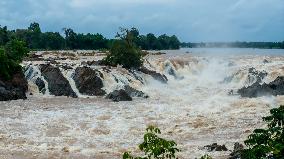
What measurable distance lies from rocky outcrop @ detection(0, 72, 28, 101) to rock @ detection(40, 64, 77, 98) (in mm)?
1631

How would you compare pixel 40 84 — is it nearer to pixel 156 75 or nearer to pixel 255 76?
pixel 156 75

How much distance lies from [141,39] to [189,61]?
53.9 metres

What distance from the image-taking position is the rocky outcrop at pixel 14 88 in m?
31.0

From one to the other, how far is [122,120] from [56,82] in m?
11.0

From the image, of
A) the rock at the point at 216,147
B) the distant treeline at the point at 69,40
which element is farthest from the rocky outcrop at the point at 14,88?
the distant treeline at the point at 69,40

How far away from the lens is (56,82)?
34625 millimetres

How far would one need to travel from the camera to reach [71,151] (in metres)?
19.0

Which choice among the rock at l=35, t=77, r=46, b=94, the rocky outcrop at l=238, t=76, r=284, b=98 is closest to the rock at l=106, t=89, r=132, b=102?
the rock at l=35, t=77, r=46, b=94

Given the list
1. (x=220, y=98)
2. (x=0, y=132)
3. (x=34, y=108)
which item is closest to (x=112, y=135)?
(x=0, y=132)

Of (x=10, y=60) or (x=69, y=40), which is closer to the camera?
(x=10, y=60)

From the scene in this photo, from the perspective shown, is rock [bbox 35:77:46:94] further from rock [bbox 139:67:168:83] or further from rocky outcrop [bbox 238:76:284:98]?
rocky outcrop [bbox 238:76:284:98]

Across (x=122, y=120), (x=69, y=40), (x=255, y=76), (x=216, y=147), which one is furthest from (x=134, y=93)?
(x=69, y=40)

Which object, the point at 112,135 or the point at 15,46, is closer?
the point at 112,135

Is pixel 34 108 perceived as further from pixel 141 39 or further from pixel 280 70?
pixel 141 39
